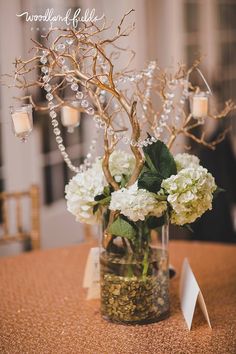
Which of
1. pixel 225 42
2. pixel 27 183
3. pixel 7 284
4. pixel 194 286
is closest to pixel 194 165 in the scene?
pixel 194 286

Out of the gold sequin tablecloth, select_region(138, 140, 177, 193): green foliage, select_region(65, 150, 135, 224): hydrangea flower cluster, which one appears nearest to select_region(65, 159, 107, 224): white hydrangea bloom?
select_region(65, 150, 135, 224): hydrangea flower cluster

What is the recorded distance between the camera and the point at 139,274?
1467mm

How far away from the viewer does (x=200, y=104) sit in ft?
5.31

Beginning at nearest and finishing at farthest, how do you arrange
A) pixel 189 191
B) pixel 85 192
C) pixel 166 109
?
pixel 189 191, pixel 85 192, pixel 166 109

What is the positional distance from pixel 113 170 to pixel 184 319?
0.42 metres

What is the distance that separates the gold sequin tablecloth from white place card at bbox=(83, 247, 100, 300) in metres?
0.02

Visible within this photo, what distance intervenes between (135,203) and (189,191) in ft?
0.41

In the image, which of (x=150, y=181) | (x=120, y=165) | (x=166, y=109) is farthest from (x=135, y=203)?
(x=166, y=109)

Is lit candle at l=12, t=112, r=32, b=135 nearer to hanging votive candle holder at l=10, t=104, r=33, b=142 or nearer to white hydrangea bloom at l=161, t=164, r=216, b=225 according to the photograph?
hanging votive candle holder at l=10, t=104, r=33, b=142

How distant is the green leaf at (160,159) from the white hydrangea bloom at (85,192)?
0.14m

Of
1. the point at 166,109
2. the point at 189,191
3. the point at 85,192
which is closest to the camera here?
the point at 189,191

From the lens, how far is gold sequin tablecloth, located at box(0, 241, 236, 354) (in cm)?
138

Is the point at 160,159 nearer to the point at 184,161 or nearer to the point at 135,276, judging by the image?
the point at 184,161

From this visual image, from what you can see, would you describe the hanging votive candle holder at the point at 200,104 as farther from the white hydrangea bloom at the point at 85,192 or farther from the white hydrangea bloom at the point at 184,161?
the white hydrangea bloom at the point at 85,192
